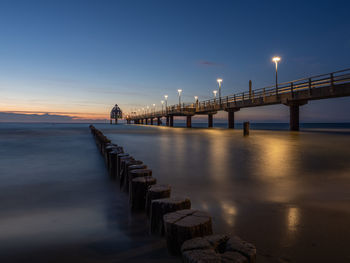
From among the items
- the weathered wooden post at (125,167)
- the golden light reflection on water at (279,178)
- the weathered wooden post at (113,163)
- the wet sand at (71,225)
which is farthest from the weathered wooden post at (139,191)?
the weathered wooden post at (113,163)

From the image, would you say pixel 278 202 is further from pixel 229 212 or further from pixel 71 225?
pixel 71 225

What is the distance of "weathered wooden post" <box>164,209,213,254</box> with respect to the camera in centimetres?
247

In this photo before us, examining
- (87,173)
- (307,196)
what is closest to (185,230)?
(307,196)

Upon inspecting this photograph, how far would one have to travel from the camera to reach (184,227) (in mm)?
2490

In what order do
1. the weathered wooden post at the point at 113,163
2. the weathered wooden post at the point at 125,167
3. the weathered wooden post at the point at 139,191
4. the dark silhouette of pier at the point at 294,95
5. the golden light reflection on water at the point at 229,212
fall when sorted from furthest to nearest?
the dark silhouette of pier at the point at 294,95, the weathered wooden post at the point at 113,163, the weathered wooden post at the point at 125,167, the weathered wooden post at the point at 139,191, the golden light reflection on water at the point at 229,212

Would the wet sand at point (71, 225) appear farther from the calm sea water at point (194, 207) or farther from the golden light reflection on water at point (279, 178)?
the golden light reflection on water at point (279, 178)

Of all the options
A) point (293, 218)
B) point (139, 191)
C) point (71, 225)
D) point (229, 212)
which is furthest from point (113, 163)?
point (293, 218)

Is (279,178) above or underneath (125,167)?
underneath

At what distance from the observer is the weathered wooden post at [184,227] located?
2.47 meters

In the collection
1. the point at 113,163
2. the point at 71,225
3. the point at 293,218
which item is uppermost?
the point at 113,163

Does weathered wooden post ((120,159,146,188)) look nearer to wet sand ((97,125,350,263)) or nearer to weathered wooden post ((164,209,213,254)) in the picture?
wet sand ((97,125,350,263))

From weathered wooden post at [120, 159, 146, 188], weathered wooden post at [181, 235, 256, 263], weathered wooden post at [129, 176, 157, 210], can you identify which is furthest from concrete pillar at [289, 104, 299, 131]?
weathered wooden post at [181, 235, 256, 263]

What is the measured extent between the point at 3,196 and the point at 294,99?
2690 cm

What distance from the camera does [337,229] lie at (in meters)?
3.48
